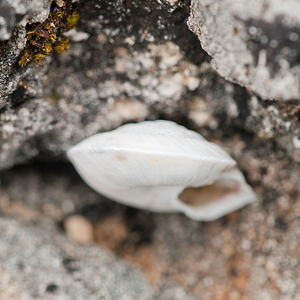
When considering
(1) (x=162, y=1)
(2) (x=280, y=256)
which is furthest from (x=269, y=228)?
(1) (x=162, y=1)

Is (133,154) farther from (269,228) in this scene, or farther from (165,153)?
(269,228)

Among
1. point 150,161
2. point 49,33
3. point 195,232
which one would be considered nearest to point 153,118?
point 150,161

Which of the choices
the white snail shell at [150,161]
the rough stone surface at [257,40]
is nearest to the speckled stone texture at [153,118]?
the rough stone surface at [257,40]

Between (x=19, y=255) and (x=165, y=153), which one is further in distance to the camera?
(x=19, y=255)

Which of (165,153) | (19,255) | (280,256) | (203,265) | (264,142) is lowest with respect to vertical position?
(203,265)

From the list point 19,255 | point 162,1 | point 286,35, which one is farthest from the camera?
point 19,255

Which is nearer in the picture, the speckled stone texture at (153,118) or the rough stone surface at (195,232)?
the speckled stone texture at (153,118)

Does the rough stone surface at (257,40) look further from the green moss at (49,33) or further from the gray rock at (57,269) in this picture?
the gray rock at (57,269)
